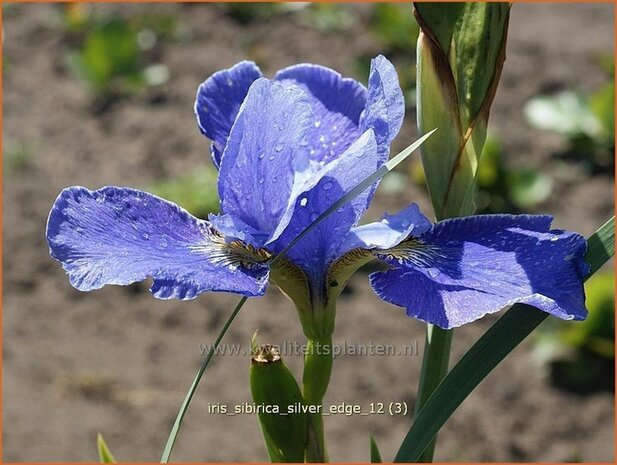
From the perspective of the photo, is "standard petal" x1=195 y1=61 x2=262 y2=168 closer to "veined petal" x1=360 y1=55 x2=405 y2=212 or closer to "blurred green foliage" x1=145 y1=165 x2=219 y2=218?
"veined petal" x1=360 y1=55 x2=405 y2=212

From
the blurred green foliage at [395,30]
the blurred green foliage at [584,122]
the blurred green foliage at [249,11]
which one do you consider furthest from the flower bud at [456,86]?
the blurred green foliage at [249,11]

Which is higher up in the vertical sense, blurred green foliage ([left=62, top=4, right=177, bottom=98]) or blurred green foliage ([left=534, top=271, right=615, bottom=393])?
blurred green foliage ([left=62, top=4, right=177, bottom=98])

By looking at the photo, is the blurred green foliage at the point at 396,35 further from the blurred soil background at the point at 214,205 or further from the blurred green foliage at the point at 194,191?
the blurred green foliage at the point at 194,191

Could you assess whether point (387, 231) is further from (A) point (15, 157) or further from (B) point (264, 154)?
(A) point (15, 157)

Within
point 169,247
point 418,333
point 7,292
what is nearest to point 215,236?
point 169,247

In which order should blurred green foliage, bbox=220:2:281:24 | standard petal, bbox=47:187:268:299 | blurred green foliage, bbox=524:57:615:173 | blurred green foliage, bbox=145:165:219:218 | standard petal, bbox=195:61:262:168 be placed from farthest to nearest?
blurred green foliage, bbox=220:2:281:24
blurred green foliage, bbox=524:57:615:173
blurred green foliage, bbox=145:165:219:218
standard petal, bbox=195:61:262:168
standard petal, bbox=47:187:268:299

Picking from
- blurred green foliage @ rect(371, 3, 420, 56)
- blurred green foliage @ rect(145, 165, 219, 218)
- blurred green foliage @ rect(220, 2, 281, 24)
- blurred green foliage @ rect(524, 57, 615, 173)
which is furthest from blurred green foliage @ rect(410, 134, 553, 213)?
blurred green foliage @ rect(220, 2, 281, 24)

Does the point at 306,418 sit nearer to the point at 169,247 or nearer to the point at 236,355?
the point at 169,247

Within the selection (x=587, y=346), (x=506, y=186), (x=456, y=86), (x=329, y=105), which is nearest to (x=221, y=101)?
(x=329, y=105)
